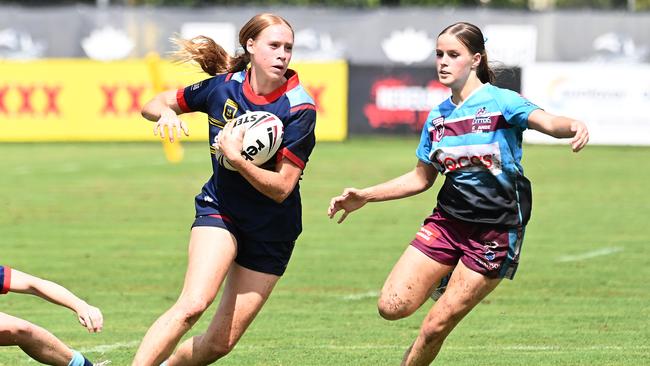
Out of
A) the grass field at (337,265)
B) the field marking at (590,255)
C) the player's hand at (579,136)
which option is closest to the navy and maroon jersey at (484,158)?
the player's hand at (579,136)

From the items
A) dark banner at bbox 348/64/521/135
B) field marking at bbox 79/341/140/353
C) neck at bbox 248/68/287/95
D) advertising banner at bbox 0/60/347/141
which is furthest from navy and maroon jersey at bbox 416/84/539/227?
dark banner at bbox 348/64/521/135

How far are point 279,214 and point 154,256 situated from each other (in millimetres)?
6259

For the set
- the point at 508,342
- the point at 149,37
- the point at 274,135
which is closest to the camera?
the point at 274,135

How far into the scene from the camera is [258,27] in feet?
22.8

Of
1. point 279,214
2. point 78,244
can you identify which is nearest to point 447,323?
Result: point 279,214

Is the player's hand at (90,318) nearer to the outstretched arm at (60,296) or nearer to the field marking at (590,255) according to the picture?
the outstretched arm at (60,296)

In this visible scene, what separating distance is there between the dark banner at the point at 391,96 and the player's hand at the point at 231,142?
21611 millimetres

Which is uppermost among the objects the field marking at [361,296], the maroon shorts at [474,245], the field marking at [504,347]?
the maroon shorts at [474,245]

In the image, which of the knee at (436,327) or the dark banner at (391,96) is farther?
the dark banner at (391,96)

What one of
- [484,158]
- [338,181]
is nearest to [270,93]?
[484,158]

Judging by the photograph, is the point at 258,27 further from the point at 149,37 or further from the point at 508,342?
the point at 149,37

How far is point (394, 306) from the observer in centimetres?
714

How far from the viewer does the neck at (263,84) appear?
699 centimetres

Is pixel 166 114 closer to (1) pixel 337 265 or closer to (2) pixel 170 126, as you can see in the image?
(2) pixel 170 126
